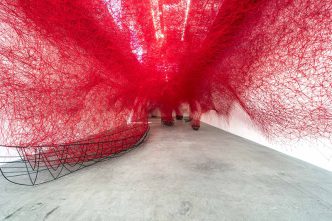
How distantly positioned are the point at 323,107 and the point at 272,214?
73 cm

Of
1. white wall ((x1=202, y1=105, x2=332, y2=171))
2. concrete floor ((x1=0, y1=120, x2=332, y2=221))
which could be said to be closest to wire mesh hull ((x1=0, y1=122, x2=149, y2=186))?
concrete floor ((x1=0, y1=120, x2=332, y2=221))

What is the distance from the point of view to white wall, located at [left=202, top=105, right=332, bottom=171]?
4.40 ft

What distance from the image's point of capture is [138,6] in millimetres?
1073

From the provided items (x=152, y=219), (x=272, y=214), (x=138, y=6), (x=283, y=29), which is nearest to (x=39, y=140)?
(x=152, y=219)

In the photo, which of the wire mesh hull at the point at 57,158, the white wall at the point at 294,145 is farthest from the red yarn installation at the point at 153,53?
the white wall at the point at 294,145

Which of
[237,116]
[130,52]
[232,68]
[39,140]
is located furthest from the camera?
[237,116]

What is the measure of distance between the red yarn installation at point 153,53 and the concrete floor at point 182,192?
39 centimetres

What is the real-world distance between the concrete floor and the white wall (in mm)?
90

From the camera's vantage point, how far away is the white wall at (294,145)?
1.34 metres

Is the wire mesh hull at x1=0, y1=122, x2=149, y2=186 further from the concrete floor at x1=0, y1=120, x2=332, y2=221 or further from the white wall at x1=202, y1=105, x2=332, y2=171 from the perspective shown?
the white wall at x1=202, y1=105, x2=332, y2=171

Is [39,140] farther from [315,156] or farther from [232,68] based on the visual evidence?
[315,156]

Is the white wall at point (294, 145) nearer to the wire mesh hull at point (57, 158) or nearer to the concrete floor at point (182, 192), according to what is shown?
the concrete floor at point (182, 192)

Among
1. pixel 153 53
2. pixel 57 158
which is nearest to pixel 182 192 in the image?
pixel 153 53

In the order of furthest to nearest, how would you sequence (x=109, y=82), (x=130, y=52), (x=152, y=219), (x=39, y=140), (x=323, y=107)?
(x=109, y=82) → (x=130, y=52) → (x=39, y=140) → (x=323, y=107) → (x=152, y=219)
